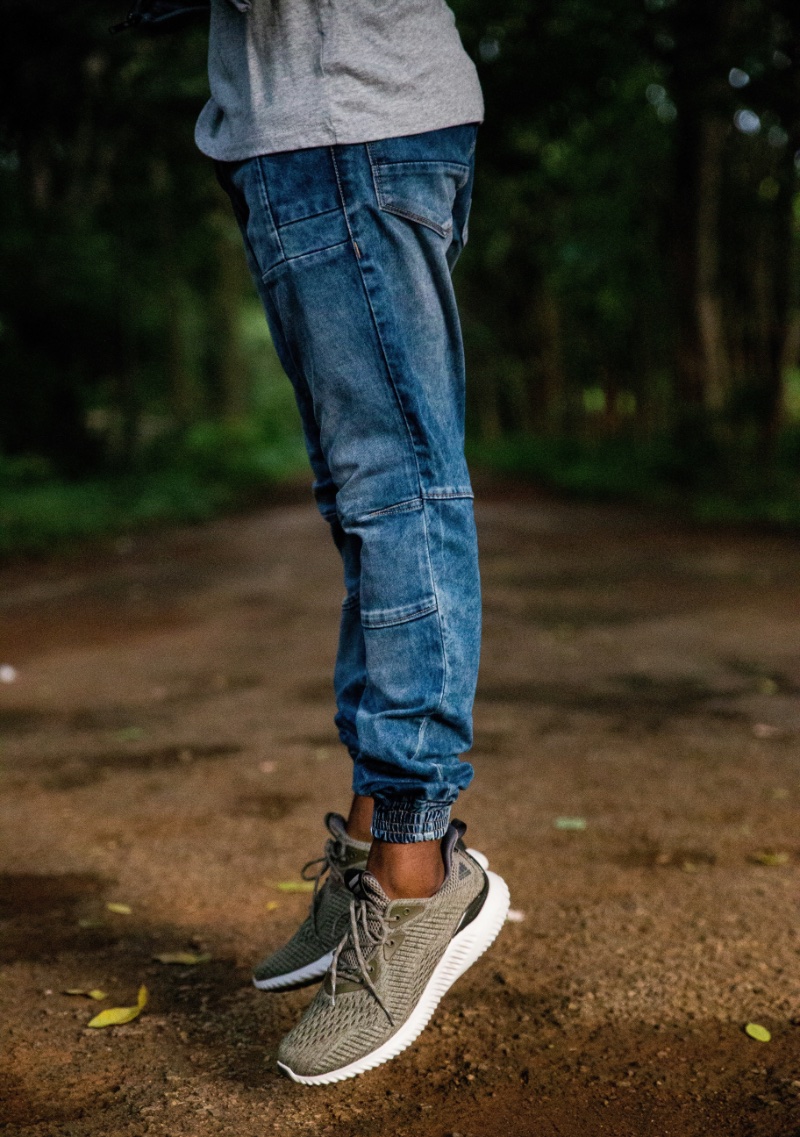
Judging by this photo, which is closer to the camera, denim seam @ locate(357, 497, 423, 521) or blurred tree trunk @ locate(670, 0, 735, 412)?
denim seam @ locate(357, 497, 423, 521)

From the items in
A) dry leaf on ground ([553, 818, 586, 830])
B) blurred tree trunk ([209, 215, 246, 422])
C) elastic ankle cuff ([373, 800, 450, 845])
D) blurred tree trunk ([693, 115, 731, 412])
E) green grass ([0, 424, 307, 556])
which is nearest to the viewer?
elastic ankle cuff ([373, 800, 450, 845])

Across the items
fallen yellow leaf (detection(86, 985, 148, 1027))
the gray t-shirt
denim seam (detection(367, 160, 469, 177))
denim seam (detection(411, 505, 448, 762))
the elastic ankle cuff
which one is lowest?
fallen yellow leaf (detection(86, 985, 148, 1027))

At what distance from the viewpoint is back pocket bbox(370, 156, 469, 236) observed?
74.9 inches

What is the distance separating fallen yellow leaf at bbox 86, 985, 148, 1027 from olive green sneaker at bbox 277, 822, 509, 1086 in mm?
392

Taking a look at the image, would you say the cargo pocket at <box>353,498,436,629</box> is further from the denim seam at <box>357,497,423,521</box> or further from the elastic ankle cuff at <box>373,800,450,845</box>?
the elastic ankle cuff at <box>373,800,450,845</box>

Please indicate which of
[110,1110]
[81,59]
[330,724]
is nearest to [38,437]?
[81,59]

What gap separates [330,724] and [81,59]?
945 cm

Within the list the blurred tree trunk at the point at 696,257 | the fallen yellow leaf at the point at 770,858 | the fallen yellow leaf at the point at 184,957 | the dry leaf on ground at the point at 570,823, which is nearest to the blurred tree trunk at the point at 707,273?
the blurred tree trunk at the point at 696,257

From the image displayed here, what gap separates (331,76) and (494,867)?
1.88m

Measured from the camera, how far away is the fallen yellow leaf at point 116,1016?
2.14 metres

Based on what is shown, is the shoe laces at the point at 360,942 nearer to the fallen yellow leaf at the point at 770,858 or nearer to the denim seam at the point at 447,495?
the denim seam at the point at 447,495

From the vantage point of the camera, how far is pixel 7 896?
2.81 m

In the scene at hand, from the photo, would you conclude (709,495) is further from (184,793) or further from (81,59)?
(184,793)

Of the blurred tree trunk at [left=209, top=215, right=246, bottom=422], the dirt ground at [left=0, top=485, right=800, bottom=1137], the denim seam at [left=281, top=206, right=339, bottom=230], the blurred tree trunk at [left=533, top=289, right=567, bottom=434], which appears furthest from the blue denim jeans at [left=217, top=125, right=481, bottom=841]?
the blurred tree trunk at [left=533, top=289, right=567, bottom=434]
